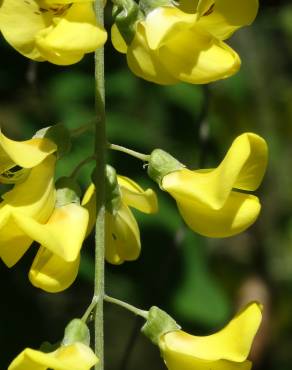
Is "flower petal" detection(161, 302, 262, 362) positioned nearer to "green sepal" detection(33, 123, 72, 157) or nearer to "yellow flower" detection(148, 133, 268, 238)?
"yellow flower" detection(148, 133, 268, 238)

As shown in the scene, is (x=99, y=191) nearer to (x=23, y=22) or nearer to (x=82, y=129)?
(x=82, y=129)

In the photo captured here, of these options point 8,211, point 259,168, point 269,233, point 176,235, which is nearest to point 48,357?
point 8,211

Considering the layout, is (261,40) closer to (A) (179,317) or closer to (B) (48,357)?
(A) (179,317)

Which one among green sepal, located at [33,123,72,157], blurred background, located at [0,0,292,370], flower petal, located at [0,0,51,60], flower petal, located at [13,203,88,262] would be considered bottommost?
blurred background, located at [0,0,292,370]

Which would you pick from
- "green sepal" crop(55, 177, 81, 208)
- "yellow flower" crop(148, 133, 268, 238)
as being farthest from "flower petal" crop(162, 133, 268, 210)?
"green sepal" crop(55, 177, 81, 208)

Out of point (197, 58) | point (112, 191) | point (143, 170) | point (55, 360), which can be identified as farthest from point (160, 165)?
point (143, 170)

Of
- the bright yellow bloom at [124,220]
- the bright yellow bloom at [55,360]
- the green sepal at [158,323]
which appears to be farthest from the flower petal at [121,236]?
the bright yellow bloom at [55,360]

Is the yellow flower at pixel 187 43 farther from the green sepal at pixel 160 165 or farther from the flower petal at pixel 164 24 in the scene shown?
the green sepal at pixel 160 165
